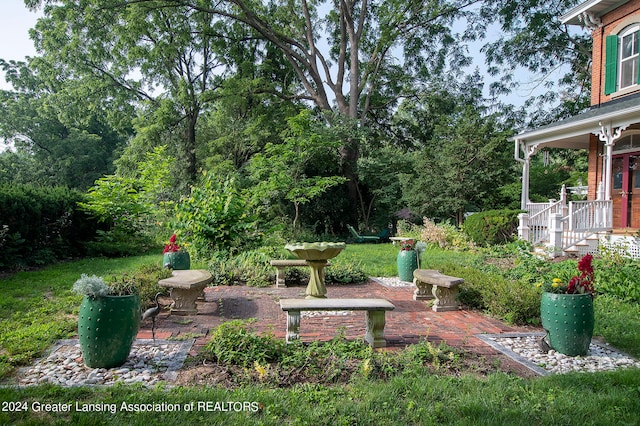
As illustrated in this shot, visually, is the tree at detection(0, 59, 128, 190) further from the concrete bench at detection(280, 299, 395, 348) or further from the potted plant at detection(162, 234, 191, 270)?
the concrete bench at detection(280, 299, 395, 348)

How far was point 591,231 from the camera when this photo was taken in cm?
1112

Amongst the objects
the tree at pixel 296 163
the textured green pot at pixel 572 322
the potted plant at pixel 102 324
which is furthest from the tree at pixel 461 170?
the potted plant at pixel 102 324

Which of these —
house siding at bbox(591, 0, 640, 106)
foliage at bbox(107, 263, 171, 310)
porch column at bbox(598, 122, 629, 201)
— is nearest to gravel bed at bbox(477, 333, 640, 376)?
foliage at bbox(107, 263, 171, 310)

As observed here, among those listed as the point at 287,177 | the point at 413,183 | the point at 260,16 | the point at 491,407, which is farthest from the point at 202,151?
the point at 491,407

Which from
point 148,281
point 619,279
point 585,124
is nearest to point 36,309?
point 148,281

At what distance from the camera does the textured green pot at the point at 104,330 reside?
3.73 meters

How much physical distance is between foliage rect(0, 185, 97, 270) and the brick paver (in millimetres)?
5345

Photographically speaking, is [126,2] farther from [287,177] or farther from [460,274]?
[460,274]

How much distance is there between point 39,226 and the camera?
10.5 meters

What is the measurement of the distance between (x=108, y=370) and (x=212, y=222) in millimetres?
5823

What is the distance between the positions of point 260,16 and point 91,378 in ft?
73.3

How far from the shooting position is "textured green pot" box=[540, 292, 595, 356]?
14.1ft

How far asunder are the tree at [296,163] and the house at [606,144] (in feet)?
24.8

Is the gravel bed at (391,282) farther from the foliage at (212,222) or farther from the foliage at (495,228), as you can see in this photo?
the foliage at (495,228)
